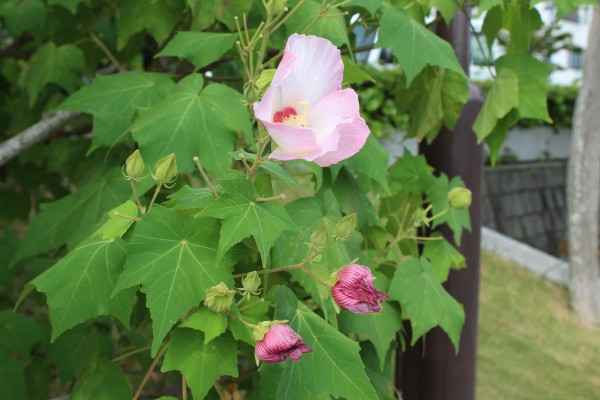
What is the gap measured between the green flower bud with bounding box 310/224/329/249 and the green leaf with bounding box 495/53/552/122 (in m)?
0.80

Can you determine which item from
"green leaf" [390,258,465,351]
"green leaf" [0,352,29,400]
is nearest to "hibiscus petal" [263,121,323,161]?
"green leaf" [390,258,465,351]

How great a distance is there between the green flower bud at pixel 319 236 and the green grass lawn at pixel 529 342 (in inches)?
129

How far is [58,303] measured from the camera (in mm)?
919

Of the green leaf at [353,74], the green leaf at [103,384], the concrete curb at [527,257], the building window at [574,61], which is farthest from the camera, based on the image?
the building window at [574,61]

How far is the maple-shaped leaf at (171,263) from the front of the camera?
31.4 inches

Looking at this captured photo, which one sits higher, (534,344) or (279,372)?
(279,372)

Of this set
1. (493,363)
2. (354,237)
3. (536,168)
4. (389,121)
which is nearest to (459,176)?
(354,237)

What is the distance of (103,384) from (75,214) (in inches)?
Answer: 13.4

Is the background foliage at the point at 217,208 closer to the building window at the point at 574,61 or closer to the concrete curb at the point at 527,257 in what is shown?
the concrete curb at the point at 527,257

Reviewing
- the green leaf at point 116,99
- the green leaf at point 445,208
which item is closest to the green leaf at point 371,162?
the green leaf at point 445,208

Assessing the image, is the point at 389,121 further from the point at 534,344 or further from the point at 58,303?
the point at 58,303

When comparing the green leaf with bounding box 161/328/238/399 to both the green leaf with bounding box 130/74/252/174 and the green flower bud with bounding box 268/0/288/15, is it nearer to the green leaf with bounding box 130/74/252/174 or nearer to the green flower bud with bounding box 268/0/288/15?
the green leaf with bounding box 130/74/252/174

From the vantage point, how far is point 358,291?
77cm

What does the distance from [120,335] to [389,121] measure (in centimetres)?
516
